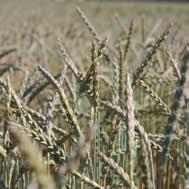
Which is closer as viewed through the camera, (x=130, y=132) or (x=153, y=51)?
(x=130, y=132)

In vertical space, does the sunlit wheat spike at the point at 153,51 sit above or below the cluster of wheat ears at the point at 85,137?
above

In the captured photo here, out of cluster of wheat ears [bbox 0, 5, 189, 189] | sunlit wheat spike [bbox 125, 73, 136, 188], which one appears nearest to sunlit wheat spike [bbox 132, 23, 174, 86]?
cluster of wheat ears [bbox 0, 5, 189, 189]

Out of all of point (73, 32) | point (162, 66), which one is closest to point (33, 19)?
point (73, 32)

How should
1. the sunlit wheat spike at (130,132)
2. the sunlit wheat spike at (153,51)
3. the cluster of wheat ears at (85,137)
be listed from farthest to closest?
the sunlit wheat spike at (153,51)
the sunlit wheat spike at (130,132)
the cluster of wheat ears at (85,137)

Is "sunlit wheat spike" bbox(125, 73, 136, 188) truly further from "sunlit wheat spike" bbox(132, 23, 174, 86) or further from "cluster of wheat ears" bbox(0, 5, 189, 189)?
"sunlit wheat spike" bbox(132, 23, 174, 86)

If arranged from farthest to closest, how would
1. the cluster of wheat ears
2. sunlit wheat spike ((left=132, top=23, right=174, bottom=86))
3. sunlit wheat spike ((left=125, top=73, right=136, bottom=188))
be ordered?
sunlit wheat spike ((left=132, top=23, right=174, bottom=86)) → sunlit wheat spike ((left=125, top=73, right=136, bottom=188)) → the cluster of wheat ears

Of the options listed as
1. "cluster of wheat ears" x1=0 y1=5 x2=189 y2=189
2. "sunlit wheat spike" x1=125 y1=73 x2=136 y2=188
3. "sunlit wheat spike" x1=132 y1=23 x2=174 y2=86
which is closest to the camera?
"cluster of wheat ears" x1=0 y1=5 x2=189 y2=189

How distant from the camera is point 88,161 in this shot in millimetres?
826

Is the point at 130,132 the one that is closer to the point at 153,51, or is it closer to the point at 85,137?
the point at 85,137

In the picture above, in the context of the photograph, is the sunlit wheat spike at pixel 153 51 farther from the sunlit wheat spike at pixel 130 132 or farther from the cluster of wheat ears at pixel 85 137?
the sunlit wheat spike at pixel 130 132

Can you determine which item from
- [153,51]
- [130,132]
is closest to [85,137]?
[130,132]

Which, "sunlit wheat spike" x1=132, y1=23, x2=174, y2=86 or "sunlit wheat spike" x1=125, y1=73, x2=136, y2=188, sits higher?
"sunlit wheat spike" x1=132, y1=23, x2=174, y2=86

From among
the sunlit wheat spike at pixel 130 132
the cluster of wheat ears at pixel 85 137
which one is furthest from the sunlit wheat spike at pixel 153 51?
the sunlit wheat spike at pixel 130 132

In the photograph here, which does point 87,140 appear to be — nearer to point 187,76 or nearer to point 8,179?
Result: point 187,76
